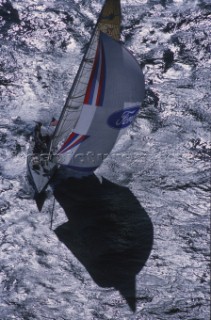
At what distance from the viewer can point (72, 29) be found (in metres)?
40.9

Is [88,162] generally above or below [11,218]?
above

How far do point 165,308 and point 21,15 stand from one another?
27799mm

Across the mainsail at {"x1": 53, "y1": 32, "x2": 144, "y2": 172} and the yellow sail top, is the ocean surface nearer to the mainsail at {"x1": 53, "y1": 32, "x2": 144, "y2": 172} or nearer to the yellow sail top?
the mainsail at {"x1": 53, "y1": 32, "x2": 144, "y2": 172}

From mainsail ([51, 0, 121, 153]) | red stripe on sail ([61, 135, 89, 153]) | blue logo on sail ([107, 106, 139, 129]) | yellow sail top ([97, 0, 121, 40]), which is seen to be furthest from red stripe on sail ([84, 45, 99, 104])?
yellow sail top ([97, 0, 121, 40])

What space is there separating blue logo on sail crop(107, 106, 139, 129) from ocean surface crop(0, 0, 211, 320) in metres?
4.36

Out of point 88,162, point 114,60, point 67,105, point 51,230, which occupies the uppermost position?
point 114,60

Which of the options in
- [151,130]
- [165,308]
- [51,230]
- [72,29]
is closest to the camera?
[165,308]

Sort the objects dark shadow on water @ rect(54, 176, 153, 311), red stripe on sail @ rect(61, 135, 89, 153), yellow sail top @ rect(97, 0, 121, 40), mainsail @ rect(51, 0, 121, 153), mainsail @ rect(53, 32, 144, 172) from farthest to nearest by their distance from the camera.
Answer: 1. mainsail @ rect(51, 0, 121, 153)
2. yellow sail top @ rect(97, 0, 121, 40)
3. red stripe on sail @ rect(61, 135, 89, 153)
4. mainsail @ rect(53, 32, 144, 172)
5. dark shadow on water @ rect(54, 176, 153, 311)

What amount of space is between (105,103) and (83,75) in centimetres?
289

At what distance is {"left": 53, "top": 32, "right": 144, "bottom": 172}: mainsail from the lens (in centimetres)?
2614

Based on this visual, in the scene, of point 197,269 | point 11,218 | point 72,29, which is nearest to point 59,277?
point 11,218

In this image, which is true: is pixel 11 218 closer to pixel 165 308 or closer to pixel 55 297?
pixel 55 297

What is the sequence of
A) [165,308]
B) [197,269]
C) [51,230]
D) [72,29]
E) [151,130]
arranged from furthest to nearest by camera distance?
[72,29] → [151,130] → [51,230] → [197,269] → [165,308]

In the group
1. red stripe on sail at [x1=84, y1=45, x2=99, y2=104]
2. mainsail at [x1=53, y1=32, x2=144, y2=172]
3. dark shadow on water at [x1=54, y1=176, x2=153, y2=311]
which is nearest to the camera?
dark shadow on water at [x1=54, y1=176, x2=153, y2=311]
